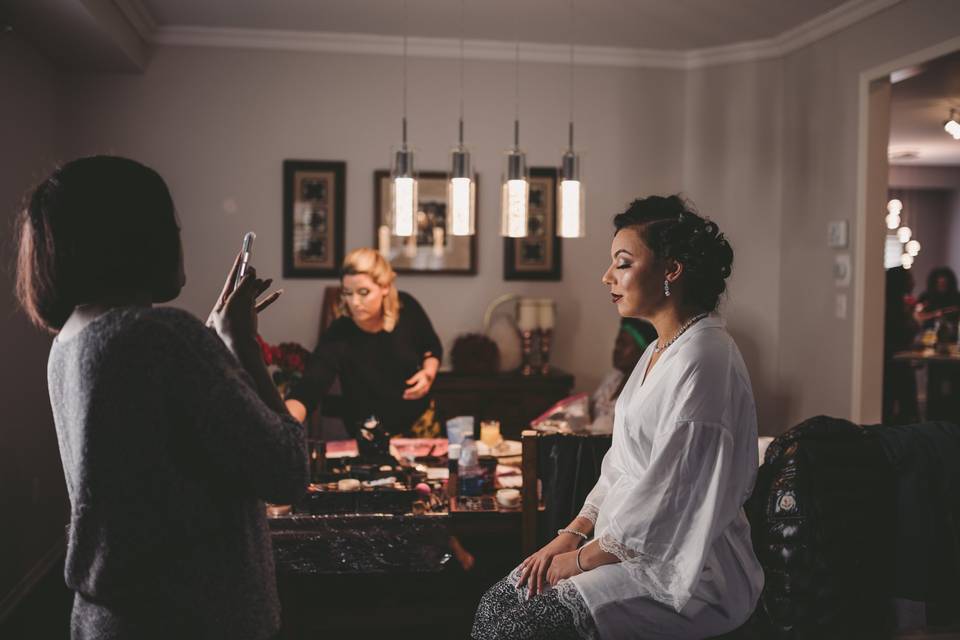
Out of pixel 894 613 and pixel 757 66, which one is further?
pixel 757 66

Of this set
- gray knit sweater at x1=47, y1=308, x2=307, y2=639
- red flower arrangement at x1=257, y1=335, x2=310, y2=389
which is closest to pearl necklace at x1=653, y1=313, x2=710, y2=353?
gray knit sweater at x1=47, y1=308, x2=307, y2=639

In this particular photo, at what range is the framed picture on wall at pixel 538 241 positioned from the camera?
473 cm

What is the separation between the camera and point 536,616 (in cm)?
170

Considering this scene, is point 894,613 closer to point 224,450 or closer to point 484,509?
point 484,509

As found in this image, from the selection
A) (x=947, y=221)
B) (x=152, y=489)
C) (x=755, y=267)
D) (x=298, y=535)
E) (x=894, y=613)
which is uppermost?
(x=947, y=221)

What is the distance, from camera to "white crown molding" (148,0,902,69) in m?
4.36

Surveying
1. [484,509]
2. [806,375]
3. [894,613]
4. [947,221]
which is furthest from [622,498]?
[947,221]

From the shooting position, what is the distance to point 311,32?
175 inches

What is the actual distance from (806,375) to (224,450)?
159 inches

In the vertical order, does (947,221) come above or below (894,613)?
above

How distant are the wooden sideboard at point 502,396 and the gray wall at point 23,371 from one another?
2029mm

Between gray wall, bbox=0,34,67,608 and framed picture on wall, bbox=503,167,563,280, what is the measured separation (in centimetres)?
261

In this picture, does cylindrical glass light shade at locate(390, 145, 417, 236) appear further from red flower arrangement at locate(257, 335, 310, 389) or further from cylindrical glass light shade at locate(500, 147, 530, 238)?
red flower arrangement at locate(257, 335, 310, 389)

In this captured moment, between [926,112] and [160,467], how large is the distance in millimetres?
7139
